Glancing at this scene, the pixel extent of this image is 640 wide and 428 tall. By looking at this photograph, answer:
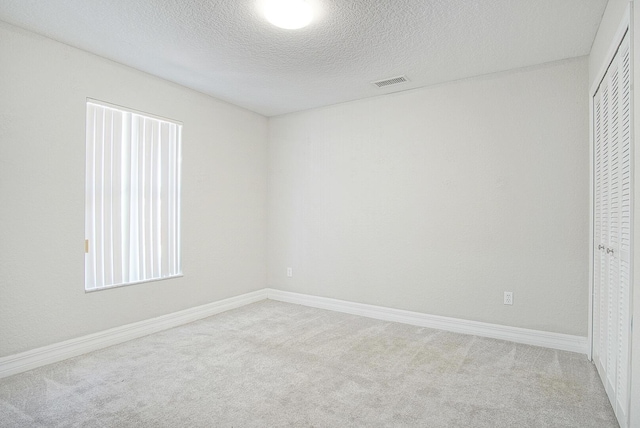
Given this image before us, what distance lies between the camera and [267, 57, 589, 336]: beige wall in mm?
3104

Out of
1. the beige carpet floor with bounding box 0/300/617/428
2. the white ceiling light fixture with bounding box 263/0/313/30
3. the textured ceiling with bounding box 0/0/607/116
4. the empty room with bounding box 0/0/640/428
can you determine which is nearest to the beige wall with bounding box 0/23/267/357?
the empty room with bounding box 0/0/640/428

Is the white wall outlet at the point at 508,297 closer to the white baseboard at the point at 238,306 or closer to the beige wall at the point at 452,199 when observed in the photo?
the beige wall at the point at 452,199

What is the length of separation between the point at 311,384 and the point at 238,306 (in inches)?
90.4

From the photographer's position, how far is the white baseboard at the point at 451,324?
3066mm

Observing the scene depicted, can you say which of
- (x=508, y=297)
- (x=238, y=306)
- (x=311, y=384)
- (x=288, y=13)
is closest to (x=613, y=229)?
(x=508, y=297)

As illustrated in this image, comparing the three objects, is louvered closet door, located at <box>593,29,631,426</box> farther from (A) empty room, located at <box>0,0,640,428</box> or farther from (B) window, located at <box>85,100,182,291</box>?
(B) window, located at <box>85,100,182,291</box>

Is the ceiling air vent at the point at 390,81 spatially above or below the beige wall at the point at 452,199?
above

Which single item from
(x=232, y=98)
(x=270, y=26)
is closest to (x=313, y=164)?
(x=232, y=98)

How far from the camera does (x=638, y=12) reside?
5.54ft

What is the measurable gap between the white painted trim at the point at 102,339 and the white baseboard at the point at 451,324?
1.05 m

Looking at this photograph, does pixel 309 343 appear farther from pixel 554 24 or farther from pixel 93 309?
pixel 554 24

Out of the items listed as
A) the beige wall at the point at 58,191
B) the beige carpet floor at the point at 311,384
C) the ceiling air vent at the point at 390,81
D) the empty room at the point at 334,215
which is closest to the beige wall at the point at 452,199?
the empty room at the point at 334,215

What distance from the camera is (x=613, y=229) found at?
2227mm

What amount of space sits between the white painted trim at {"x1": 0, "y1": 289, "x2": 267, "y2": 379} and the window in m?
0.43
